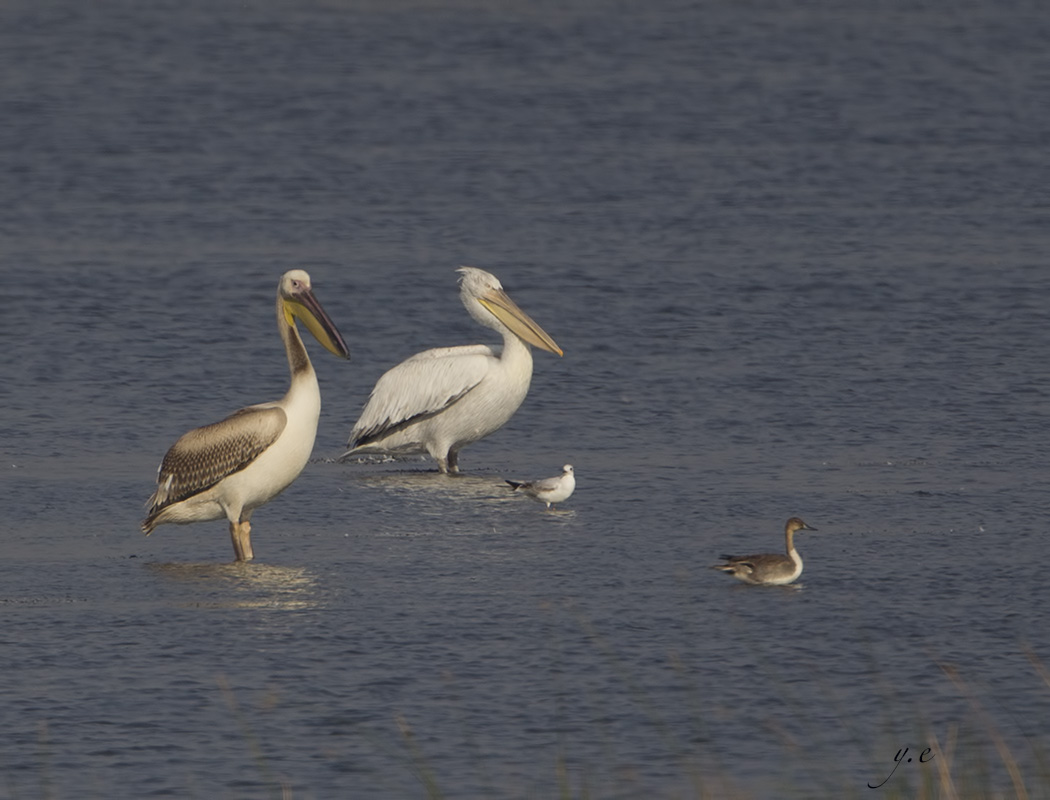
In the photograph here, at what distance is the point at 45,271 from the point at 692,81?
9.24 meters

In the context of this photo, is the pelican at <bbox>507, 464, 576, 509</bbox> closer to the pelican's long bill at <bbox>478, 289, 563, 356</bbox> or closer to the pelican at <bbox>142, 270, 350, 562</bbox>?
the pelican at <bbox>142, 270, 350, 562</bbox>

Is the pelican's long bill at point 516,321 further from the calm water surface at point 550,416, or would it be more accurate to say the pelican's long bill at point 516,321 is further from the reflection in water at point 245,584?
the reflection in water at point 245,584

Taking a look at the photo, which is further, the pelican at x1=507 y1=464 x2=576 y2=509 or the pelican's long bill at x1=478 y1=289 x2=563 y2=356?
the pelican's long bill at x1=478 y1=289 x2=563 y2=356

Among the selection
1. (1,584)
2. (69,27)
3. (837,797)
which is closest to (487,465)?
(1,584)

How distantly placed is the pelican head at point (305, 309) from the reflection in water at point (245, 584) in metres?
1.10

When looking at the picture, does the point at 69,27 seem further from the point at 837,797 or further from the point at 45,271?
the point at 837,797

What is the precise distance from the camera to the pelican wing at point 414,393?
9.80m

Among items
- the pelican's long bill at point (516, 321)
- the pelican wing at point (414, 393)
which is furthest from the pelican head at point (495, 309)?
the pelican wing at point (414, 393)

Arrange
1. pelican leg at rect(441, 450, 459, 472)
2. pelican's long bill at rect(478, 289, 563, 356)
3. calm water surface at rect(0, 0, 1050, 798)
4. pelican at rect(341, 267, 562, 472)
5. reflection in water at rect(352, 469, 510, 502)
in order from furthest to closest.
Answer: pelican's long bill at rect(478, 289, 563, 356)
pelican leg at rect(441, 450, 459, 472)
pelican at rect(341, 267, 562, 472)
reflection in water at rect(352, 469, 510, 502)
calm water surface at rect(0, 0, 1050, 798)

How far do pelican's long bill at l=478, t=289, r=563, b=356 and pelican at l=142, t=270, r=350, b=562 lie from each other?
2.47 metres

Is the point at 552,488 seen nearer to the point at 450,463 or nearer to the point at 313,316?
the point at 313,316

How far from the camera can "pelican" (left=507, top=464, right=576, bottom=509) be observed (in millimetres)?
8312

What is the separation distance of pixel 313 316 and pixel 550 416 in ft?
7.81

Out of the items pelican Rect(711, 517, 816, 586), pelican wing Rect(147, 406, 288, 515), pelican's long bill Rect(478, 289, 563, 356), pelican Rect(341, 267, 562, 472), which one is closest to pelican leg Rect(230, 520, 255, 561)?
pelican wing Rect(147, 406, 288, 515)
